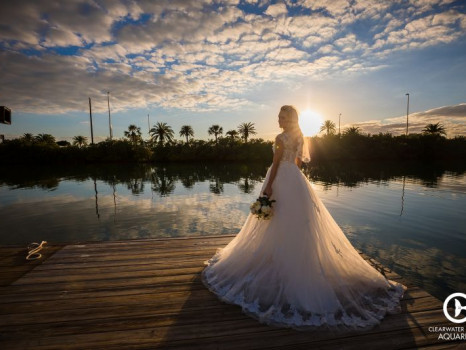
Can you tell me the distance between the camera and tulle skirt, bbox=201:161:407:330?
3264 mm

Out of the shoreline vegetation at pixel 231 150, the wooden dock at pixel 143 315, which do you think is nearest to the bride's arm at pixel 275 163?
the wooden dock at pixel 143 315

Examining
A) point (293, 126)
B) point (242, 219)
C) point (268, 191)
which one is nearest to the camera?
point (293, 126)

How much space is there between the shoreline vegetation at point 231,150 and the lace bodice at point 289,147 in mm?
62070

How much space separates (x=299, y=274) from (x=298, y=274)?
1 centimetres

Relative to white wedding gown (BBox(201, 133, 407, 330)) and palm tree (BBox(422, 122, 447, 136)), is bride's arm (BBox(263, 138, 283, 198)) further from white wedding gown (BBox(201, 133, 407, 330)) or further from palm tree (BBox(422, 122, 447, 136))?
palm tree (BBox(422, 122, 447, 136))

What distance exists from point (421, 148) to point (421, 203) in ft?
219

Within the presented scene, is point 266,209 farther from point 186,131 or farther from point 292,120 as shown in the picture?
point 186,131

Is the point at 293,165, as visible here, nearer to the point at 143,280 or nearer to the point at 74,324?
the point at 143,280

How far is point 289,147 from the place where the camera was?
13.4ft

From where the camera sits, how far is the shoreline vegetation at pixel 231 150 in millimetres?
63469

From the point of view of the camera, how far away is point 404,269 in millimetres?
7160

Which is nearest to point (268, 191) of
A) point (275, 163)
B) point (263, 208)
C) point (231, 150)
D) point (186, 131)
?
point (263, 208)

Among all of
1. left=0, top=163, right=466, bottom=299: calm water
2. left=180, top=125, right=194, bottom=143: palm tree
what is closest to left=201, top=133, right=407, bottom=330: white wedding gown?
left=0, top=163, right=466, bottom=299: calm water

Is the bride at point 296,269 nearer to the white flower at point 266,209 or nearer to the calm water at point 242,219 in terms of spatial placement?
the white flower at point 266,209
